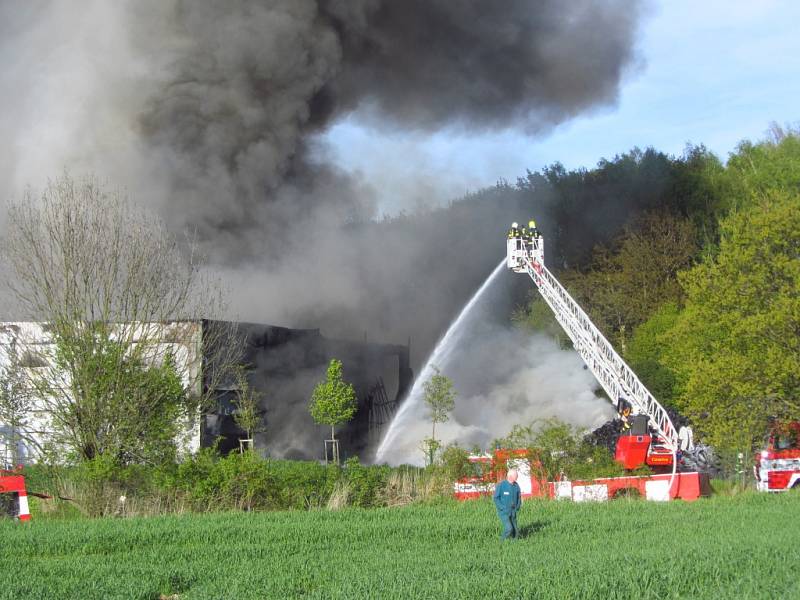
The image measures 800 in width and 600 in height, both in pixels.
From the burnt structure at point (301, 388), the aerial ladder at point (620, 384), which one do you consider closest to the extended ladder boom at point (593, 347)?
the aerial ladder at point (620, 384)

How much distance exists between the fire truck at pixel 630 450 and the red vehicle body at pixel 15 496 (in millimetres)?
7742

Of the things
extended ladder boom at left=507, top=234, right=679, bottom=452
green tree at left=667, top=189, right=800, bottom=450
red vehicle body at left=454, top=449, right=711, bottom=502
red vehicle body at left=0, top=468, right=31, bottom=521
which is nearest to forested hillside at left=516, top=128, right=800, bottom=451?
green tree at left=667, top=189, right=800, bottom=450

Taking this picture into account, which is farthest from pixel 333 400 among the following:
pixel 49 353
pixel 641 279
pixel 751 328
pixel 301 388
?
pixel 641 279

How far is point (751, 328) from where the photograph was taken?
1998 centimetres

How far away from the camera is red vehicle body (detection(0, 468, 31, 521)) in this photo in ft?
54.0

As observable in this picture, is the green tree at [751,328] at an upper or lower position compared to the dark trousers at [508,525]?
upper

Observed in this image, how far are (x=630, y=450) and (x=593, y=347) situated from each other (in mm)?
4822

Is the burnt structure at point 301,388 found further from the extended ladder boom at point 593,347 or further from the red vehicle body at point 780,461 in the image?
the red vehicle body at point 780,461

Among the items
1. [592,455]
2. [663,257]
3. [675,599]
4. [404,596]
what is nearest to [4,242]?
[592,455]

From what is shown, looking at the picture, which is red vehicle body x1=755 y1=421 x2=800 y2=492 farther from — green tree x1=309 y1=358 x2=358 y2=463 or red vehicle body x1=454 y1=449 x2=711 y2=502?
green tree x1=309 y1=358 x2=358 y2=463

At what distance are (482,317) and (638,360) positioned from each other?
11318 millimetres

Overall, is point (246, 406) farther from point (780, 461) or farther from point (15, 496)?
point (780, 461)

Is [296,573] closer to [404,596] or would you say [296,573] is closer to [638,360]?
[404,596]

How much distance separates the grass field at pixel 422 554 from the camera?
8750 mm
